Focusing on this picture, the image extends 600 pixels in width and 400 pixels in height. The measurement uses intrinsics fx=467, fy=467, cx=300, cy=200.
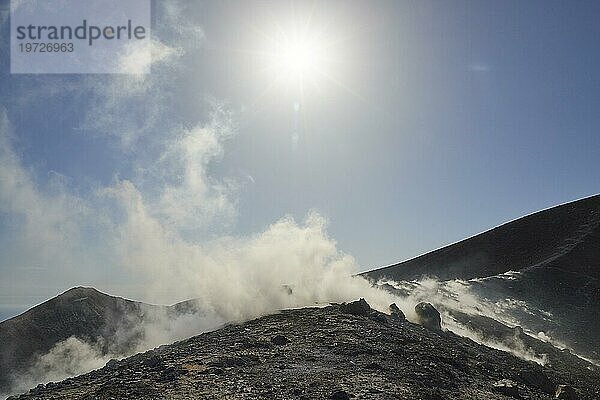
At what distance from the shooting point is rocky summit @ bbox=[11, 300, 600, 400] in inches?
667

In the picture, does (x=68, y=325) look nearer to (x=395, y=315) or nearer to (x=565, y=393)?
(x=395, y=315)

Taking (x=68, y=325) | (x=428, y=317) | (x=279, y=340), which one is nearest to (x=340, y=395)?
(x=279, y=340)

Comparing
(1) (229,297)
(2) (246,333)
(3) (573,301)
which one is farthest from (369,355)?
(3) (573,301)

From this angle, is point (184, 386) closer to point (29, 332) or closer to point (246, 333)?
point (246, 333)

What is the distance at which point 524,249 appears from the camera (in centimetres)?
8500

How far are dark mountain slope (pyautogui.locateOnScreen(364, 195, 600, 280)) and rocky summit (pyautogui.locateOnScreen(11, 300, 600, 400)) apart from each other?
5173cm

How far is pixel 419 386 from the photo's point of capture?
17.5 meters

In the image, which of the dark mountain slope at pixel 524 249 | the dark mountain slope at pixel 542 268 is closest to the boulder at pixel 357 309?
the dark mountain slope at pixel 542 268

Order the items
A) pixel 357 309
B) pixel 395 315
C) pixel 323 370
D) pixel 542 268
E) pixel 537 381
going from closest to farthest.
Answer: pixel 323 370, pixel 537 381, pixel 357 309, pixel 395 315, pixel 542 268

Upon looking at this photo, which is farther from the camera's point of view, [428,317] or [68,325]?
[68,325]

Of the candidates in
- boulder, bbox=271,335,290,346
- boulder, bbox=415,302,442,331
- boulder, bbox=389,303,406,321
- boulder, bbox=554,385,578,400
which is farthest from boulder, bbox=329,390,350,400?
boulder, bbox=415,302,442,331

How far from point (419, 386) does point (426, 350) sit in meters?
5.16

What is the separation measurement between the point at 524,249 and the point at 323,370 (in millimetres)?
77420

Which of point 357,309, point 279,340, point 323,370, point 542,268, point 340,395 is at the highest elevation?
point 542,268
